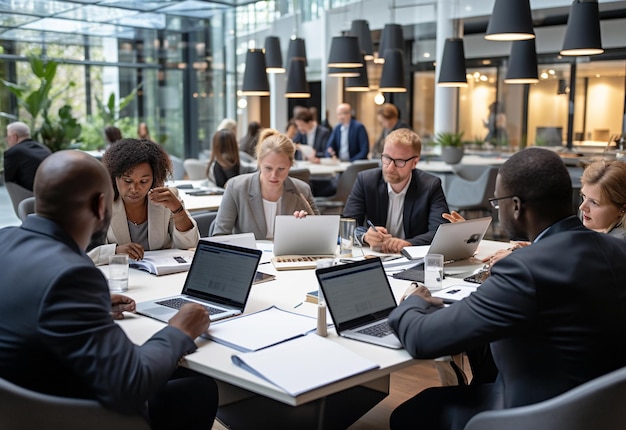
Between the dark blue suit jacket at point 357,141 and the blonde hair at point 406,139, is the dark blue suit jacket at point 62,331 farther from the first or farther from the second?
the dark blue suit jacket at point 357,141

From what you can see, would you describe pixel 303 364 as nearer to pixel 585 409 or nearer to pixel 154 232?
pixel 585 409

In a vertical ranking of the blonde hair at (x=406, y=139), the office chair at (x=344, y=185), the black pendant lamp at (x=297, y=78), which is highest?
the black pendant lamp at (x=297, y=78)

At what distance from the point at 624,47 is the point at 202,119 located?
7661 millimetres

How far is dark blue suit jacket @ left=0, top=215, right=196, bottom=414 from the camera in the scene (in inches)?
64.0

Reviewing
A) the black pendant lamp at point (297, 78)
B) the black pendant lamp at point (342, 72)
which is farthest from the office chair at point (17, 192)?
the black pendant lamp at point (342, 72)

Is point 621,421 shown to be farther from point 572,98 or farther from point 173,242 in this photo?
point 572,98

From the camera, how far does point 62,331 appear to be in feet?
5.30

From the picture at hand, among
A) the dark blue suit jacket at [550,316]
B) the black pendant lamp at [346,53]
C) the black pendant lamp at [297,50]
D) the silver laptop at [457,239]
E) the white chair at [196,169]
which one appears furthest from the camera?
the black pendant lamp at [297,50]

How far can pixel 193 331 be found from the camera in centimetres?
207

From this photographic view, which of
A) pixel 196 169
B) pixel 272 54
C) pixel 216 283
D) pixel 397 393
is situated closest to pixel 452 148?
pixel 272 54

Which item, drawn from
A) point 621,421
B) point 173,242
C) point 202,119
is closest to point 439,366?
point 621,421

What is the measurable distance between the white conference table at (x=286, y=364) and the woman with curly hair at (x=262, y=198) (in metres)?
0.47

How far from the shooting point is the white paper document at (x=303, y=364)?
183 cm

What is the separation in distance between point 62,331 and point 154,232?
1.89 metres
